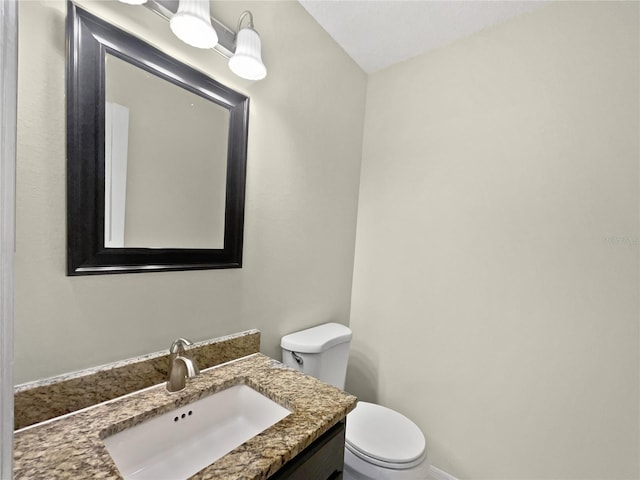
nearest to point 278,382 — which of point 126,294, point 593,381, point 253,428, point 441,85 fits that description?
point 253,428

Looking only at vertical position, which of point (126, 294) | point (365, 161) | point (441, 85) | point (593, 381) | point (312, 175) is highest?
point (441, 85)

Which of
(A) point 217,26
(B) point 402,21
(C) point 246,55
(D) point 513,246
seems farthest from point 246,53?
(D) point 513,246

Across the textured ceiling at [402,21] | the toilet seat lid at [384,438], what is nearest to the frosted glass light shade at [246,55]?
the textured ceiling at [402,21]

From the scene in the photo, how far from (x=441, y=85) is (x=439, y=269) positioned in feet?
3.42

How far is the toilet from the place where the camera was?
1110 mm

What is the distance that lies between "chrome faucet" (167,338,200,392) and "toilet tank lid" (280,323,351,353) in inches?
20.6

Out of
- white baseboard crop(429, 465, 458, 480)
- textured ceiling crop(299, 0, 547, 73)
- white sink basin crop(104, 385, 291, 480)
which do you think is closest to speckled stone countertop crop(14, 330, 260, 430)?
white sink basin crop(104, 385, 291, 480)

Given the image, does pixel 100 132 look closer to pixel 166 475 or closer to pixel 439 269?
pixel 166 475

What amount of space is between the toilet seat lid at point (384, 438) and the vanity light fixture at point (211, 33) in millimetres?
1568

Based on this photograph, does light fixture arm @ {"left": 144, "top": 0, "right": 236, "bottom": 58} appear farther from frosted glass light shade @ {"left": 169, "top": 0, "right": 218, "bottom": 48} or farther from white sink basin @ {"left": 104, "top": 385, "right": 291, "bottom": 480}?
white sink basin @ {"left": 104, "top": 385, "right": 291, "bottom": 480}

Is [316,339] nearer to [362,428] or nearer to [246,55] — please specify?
[362,428]

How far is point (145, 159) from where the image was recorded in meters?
0.87

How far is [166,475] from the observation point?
76 centimetres

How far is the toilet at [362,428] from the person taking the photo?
3.64 ft
